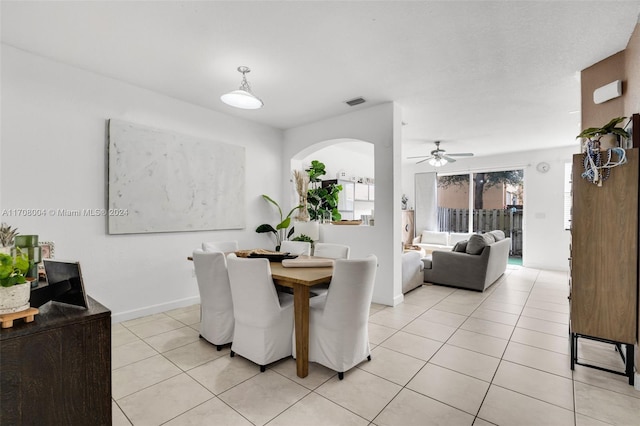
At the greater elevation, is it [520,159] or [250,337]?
[520,159]

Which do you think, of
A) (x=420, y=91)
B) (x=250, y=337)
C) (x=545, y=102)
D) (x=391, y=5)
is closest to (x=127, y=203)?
(x=250, y=337)

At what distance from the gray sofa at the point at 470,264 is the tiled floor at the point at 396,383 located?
1370mm

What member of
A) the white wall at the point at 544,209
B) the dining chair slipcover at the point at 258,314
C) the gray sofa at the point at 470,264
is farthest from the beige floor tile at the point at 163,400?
the white wall at the point at 544,209

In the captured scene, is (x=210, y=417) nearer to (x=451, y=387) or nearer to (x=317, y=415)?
(x=317, y=415)

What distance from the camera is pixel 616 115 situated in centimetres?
273

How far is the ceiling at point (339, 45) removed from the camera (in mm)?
2215

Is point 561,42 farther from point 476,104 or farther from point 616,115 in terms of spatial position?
point 476,104

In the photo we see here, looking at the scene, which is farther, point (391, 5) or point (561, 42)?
point (561, 42)

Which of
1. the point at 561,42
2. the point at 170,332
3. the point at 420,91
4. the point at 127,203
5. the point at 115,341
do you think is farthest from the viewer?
the point at 420,91

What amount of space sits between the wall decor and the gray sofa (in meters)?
3.35

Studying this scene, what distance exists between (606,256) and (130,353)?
3953 millimetres

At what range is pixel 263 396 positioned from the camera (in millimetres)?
2049

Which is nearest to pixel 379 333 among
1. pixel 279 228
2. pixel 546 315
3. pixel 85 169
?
pixel 546 315

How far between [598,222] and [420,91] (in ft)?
7.46
